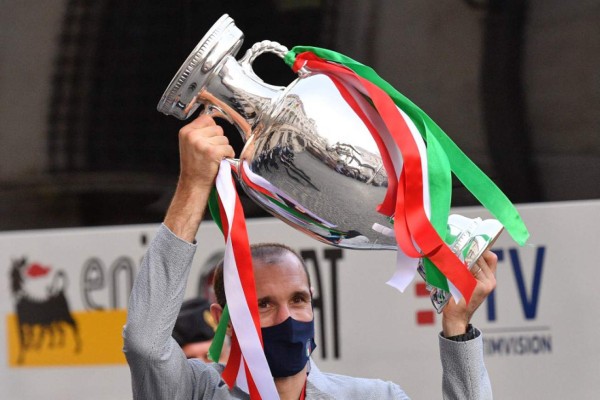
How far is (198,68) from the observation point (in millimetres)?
2598

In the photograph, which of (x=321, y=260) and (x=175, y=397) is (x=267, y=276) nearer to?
(x=175, y=397)

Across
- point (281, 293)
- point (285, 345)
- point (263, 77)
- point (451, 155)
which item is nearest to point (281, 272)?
point (281, 293)

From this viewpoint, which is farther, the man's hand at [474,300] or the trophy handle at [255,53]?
the man's hand at [474,300]

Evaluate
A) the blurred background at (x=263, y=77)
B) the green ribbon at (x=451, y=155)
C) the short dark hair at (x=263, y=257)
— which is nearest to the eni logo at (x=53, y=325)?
the blurred background at (x=263, y=77)

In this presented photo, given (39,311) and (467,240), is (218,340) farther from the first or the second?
(39,311)

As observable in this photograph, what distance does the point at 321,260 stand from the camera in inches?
158

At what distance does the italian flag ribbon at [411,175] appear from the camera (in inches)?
99.3

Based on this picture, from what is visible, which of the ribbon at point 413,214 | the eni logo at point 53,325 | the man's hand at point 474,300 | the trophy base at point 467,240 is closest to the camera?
the ribbon at point 413,214

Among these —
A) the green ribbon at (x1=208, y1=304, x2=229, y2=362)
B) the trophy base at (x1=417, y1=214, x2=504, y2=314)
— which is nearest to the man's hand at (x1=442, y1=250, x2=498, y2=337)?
the trophy base at (x1=417, y1=214, x2=504, y2=314)

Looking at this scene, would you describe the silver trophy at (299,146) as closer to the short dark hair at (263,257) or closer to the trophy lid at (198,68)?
the trophy lid at (198,68)

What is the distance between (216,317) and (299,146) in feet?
2.46

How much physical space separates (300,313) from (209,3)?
1.58 m

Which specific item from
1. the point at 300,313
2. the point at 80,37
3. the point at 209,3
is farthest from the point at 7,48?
the point at 300,313

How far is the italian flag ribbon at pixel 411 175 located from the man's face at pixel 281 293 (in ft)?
1.34
